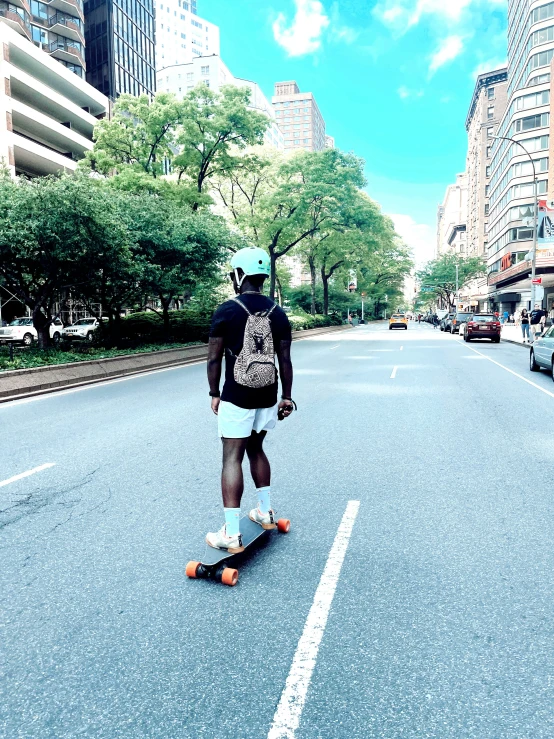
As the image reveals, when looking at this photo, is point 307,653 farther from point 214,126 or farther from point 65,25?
point 65,25

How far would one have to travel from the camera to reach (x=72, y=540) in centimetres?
423

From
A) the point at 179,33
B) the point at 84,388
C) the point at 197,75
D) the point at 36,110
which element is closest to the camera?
the point at 84,388

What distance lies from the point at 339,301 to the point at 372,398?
64.8 metres

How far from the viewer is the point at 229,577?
137 inches

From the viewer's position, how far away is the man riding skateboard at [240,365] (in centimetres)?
378

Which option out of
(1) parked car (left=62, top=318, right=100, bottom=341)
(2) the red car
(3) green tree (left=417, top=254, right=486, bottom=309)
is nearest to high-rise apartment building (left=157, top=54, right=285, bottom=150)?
(3) green tree (left=417, top=254, right=486, bottom=309)

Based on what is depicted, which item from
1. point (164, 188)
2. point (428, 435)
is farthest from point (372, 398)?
point (164, 188)

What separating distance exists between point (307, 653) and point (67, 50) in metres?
65.7

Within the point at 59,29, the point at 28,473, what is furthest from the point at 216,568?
the point at 59,29

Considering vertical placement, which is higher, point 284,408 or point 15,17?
point 15,17

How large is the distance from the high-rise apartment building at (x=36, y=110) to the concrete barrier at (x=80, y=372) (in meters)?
21.8

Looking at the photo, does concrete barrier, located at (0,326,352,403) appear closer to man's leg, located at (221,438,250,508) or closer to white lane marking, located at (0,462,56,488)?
white lane marking, located at (0,462,56,488)

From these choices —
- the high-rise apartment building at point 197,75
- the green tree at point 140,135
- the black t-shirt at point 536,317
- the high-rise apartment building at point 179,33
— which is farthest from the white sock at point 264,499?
the high-rise apartment building at point 179,33

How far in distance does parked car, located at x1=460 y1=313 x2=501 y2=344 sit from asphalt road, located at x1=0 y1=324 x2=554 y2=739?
85.0 ft
